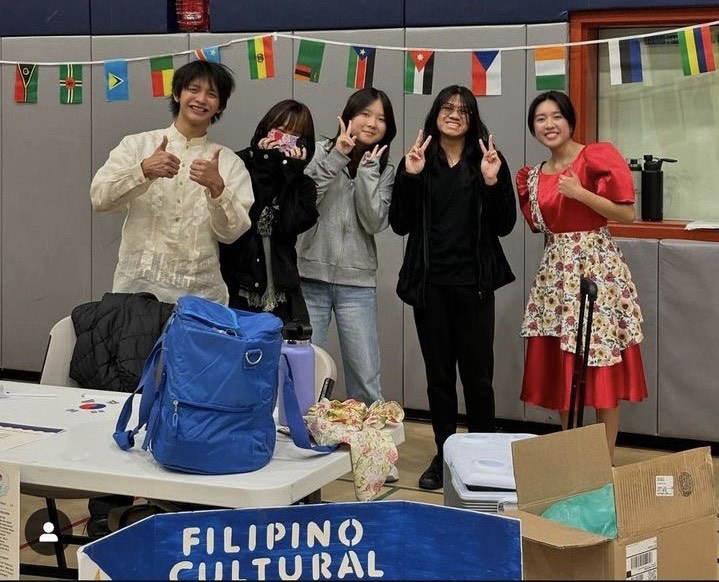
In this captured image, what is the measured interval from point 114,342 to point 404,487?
4.95ft

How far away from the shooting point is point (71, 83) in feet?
19.6

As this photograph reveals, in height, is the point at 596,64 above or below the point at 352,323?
above

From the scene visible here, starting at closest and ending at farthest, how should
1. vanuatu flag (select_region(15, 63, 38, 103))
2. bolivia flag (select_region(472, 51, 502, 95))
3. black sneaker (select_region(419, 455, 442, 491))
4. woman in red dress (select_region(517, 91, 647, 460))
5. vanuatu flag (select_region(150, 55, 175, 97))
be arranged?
woman in red dress (select_region(517, 91, 647, 460)) → black sneaker (select_region(419, 455, 442, 491)) → bolivia flag (select_region(472, 51, 502, 95)) → vanuatu flag (select_region(150, 55, 175, 97)) → vanuatu flag (select_region(15, 63, 38, 103))

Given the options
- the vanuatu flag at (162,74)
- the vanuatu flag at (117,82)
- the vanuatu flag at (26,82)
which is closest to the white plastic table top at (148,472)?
the vanuatu flag at (162,74)

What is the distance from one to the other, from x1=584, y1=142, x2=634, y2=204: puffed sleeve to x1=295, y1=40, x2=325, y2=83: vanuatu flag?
1.55 metres

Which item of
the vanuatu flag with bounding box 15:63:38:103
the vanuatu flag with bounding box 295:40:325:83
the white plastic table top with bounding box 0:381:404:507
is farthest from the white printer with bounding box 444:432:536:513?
the vanuatu flag with bounding box 15:63:38:103

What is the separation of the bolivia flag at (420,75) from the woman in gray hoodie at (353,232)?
25.1 inches

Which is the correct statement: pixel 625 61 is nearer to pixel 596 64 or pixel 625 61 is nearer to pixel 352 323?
pixel 596 64

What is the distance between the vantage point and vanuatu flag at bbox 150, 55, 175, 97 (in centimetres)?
560

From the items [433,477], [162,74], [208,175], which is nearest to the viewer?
[208,175]

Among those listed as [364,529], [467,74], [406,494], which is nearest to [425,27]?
[467,74]

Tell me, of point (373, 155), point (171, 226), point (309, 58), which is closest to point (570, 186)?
point (373, 155)

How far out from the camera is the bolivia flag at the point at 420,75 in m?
5.08

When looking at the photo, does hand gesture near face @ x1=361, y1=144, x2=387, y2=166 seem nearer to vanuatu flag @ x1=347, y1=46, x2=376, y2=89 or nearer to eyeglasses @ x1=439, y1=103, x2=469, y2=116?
eyeglasses @ x1=439, y1=103, x2=469, y2=116
